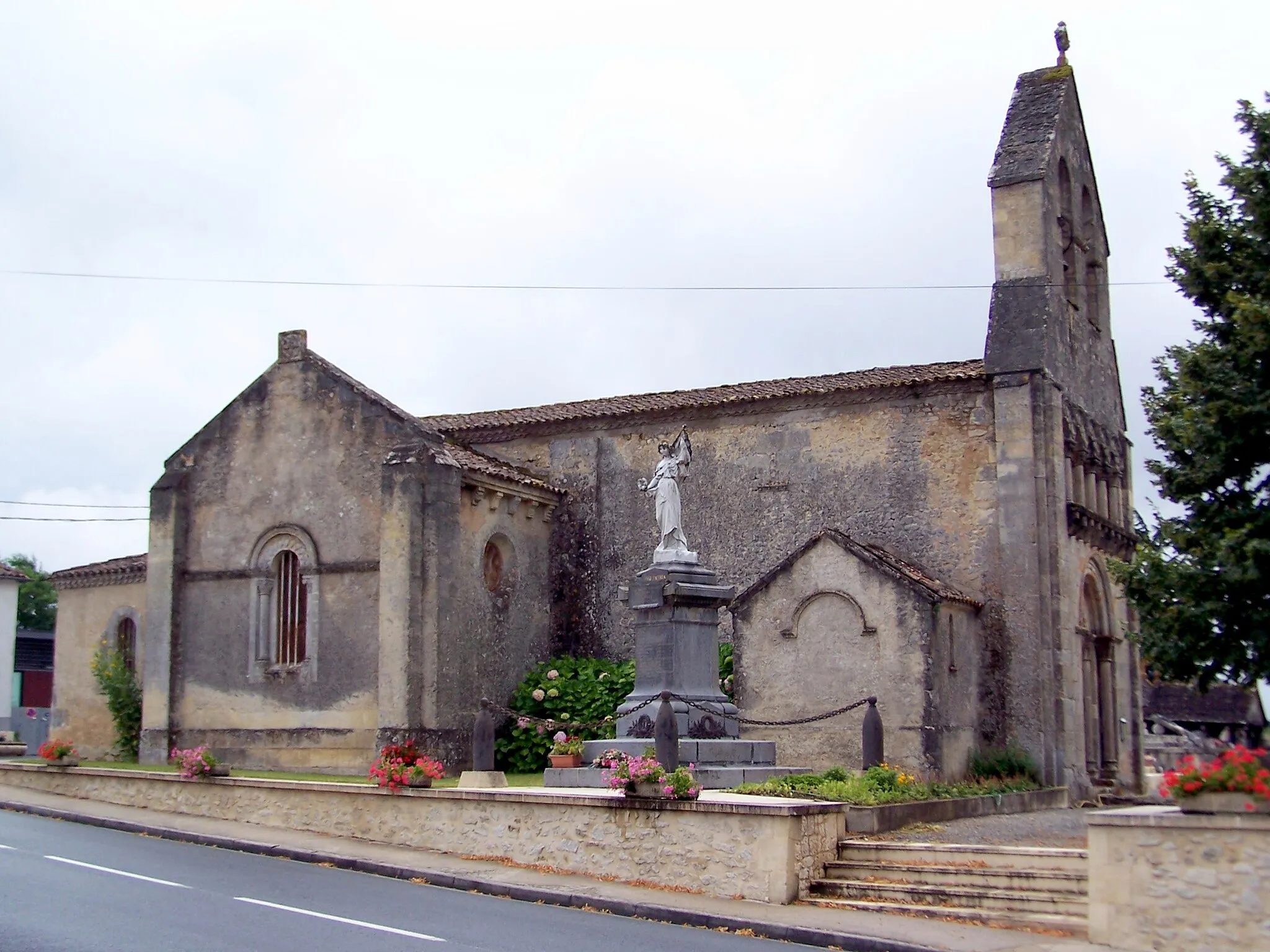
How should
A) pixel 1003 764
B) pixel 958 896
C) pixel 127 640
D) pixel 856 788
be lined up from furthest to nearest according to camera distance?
1. pixel 127 640
2. pixel 1003 764
3. pixel 856 788
4. pixel 958 896

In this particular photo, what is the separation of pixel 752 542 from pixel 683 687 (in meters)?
7.08

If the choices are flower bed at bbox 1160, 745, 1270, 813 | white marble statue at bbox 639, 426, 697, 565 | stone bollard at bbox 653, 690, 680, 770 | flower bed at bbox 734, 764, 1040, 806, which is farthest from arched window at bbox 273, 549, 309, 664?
flower bed at bbox 1160, 745, 1270, 813

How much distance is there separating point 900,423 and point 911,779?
7529 mm

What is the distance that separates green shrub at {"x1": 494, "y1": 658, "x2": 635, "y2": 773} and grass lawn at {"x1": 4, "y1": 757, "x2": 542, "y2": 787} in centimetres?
49

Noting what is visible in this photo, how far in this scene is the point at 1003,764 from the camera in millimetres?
21578

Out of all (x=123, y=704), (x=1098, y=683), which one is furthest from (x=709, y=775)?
(x=123, y=704)

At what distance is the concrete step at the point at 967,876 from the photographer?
13180 millimetres

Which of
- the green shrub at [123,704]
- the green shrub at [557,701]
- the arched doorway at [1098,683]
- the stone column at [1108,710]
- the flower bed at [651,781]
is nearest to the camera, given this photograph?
the flower bed at [651,781]

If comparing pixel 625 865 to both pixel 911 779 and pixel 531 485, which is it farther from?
pixel 531 485

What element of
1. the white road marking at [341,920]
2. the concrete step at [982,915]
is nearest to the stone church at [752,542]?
the concrete step at [982,915]

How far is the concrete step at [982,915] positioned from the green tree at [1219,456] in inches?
187

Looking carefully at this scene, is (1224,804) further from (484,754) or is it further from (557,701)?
(557,701)

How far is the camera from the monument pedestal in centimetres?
1798

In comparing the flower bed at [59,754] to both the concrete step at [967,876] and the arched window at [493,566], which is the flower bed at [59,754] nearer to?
the arched window at [493,566]
